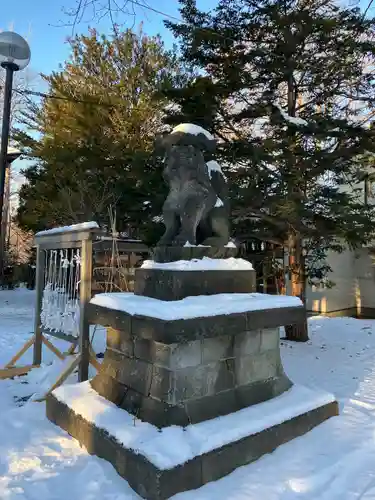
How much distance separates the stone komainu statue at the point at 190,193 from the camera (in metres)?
3.31

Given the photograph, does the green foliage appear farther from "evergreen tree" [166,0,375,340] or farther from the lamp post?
the lamp post

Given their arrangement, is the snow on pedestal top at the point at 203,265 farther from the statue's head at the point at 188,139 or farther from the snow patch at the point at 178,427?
the snow patch at the point at 178,427

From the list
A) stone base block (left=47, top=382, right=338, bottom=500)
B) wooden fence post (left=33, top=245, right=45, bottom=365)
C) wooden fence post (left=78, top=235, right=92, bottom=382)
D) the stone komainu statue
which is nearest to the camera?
stone base block (left=47, top=382, right=338, bottom=500)

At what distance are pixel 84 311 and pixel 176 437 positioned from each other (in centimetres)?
201

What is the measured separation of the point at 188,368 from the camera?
2705mm

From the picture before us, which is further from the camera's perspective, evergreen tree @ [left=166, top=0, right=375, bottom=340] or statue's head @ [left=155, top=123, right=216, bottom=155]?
evergreen tree @ [left=166, top=0, right=375, bottom=340]

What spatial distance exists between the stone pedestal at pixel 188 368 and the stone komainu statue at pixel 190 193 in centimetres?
41

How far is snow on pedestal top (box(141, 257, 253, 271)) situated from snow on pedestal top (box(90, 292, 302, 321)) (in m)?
0.24

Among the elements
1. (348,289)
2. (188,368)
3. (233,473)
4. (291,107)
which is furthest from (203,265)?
(348,289)

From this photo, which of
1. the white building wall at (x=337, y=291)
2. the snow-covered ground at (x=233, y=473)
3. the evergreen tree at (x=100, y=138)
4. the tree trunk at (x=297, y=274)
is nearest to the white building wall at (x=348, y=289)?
the white building wall at (x=337, y=291)

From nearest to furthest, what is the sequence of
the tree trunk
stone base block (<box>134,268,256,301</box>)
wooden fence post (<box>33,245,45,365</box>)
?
stone base block (<box>134,268,256,301</box>) → wooden fence post (<box>33,245,45,365</box>) → the tree trunk

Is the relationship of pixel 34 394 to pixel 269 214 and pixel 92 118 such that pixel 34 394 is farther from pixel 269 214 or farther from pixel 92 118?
pixel 92 118

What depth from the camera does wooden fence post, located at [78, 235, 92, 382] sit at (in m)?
4.03

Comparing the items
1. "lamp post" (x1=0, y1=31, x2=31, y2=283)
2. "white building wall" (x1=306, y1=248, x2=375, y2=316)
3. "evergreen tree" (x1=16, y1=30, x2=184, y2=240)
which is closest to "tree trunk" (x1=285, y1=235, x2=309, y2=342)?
"evergreen tree" (x1=16, y1=30, x2=184, y2=240)
